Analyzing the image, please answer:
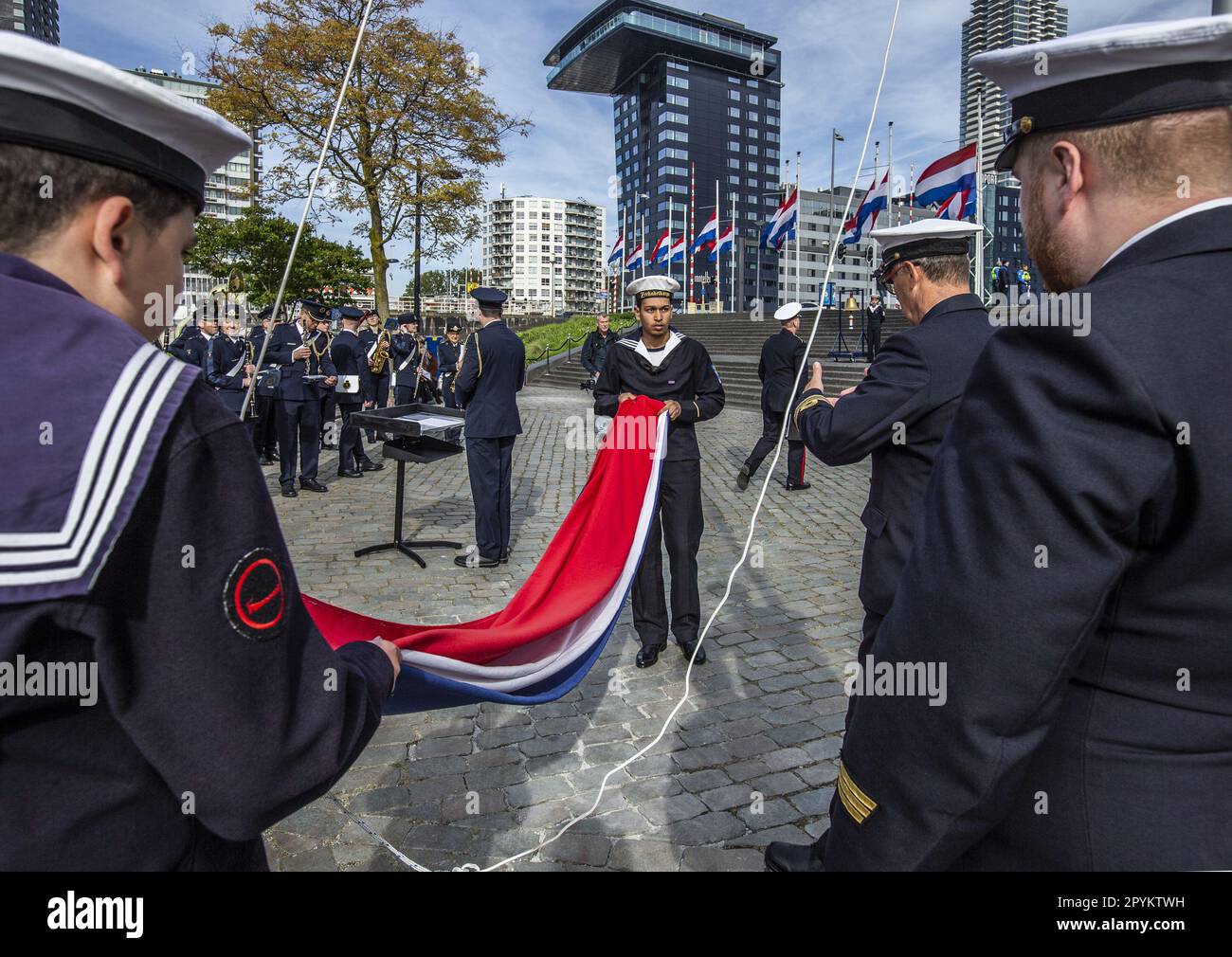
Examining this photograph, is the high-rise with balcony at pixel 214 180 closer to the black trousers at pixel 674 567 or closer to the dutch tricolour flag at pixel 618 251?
the black trousers at pixel 674 567

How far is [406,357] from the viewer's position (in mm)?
16438

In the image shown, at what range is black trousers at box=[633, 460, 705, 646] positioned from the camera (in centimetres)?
531

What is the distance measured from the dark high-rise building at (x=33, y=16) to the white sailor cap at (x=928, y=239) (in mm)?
25887

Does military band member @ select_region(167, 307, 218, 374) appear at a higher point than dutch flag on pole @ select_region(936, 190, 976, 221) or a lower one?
lower

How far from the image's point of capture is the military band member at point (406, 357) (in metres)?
16.3

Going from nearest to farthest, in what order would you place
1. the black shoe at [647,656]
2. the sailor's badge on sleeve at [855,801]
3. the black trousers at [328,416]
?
the sailor's badge on sleeve at [855,801] < the black shoe at [647,656] < the black trousers at [328,416]

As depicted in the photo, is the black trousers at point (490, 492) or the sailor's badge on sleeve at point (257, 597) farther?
the black trousers at point (490, 492)

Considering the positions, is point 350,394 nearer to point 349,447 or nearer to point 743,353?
point 349,447

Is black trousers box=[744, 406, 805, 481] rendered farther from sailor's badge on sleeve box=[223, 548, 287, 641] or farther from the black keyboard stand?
sailor's badge on sleeve box=[223, 548, 287, 641]

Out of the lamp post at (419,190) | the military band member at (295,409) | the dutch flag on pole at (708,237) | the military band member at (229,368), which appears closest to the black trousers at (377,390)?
the military band member at (229,368)

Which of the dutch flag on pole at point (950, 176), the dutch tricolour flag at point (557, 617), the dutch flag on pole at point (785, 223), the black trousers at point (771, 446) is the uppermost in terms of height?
the dutch flag on pole at point (785, 223)

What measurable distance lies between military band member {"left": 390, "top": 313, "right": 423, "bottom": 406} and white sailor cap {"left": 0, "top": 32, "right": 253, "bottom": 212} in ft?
51.0

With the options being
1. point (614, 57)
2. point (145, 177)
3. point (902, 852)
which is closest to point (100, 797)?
point (145, 177)

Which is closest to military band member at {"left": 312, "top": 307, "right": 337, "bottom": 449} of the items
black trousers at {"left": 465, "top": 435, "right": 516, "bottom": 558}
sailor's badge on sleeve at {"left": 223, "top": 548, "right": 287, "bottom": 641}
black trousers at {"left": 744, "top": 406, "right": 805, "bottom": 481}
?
black trousers at {"left": 465, "top": 435, "right": 516, "bottom": 558}
